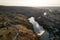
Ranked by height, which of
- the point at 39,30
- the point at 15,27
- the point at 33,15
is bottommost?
the point at 39,30

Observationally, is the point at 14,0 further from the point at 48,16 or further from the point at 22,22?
the point at 48,16

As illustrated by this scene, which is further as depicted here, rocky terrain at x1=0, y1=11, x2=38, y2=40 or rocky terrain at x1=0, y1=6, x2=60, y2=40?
rocky terrain at x1=0, y1=6, x2=60, y2=40

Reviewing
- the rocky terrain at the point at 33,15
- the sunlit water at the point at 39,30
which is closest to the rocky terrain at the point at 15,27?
the rocky terrain at the point at 33,15

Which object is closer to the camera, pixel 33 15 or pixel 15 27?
pixel 15 27

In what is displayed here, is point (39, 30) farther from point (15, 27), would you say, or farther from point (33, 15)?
point (15, 27)

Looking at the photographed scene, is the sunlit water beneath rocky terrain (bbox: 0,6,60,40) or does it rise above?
beneath

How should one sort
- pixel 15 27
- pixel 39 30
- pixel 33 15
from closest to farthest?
pixel 15 27, pixel 39 30, pixel 33 15

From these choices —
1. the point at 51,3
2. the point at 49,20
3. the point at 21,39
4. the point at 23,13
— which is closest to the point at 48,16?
the point at 49,20

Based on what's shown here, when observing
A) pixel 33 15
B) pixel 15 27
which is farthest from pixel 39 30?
pixel 15 27

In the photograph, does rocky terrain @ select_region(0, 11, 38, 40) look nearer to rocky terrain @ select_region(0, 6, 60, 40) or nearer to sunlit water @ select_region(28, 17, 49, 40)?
rocky terrain @ select_region(0, 6, 60, 40)

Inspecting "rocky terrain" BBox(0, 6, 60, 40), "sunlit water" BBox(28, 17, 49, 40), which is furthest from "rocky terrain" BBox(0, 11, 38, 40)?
"sunlit water" BBox(28, 17, 49, 40)
